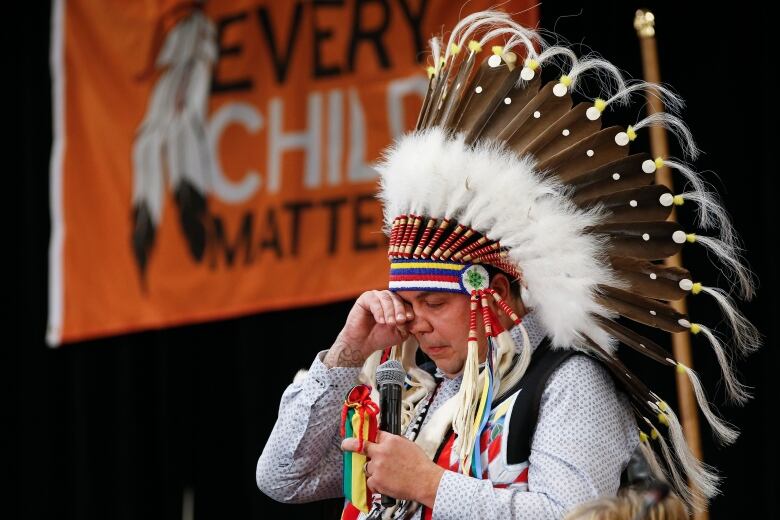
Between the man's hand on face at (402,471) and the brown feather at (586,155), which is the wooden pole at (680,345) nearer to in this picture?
the brown feather at (586,155)

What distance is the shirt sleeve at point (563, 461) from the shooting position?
2.02 meters

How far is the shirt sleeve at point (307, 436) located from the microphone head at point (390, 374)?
0.15 m

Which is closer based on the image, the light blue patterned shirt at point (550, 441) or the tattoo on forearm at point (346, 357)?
the light blue patterned shirt at point (550, 441)

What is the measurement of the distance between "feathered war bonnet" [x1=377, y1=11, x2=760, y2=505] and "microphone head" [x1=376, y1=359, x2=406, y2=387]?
0.39ft

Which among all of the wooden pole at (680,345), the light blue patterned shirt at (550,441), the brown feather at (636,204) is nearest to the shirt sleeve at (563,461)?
the light blue patterned shirt at (550,441)

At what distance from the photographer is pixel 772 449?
316 cm

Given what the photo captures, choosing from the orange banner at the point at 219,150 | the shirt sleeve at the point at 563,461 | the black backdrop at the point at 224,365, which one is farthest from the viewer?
the orange banner at the point at 219,150

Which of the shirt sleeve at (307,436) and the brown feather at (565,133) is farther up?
the brown feather at (565,133)

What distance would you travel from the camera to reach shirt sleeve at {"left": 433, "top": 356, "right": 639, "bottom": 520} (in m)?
2.02

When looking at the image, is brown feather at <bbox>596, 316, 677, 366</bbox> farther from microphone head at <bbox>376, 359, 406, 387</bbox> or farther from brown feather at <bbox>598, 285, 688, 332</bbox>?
microphone head at <bbox>376, 359, 406, 387</bbox>

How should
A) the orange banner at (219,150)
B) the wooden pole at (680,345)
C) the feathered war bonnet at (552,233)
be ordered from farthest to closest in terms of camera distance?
the orange banner at (219,150)
the wooden pole at (680,345)
the feathered war bonnet at (552,233)

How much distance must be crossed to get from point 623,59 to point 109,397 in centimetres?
236

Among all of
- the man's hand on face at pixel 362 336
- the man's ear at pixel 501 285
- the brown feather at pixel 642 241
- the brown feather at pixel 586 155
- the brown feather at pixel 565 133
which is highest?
the brown feather at pixel 565 133

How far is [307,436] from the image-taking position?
7.80 feet
